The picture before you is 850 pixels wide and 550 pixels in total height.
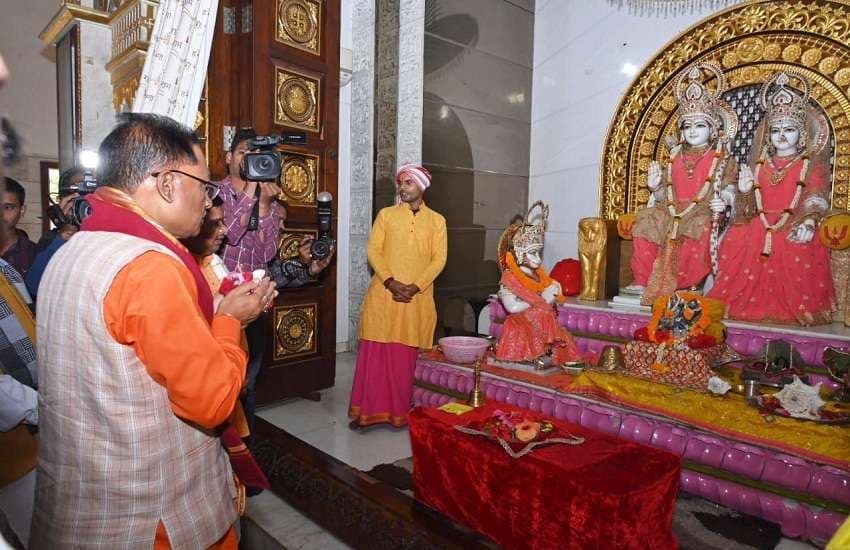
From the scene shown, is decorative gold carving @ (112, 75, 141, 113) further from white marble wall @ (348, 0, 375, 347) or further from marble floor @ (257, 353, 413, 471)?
marble floor @ (257, 353, 413, 471)

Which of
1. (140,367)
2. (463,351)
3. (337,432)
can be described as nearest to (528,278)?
(463,351)

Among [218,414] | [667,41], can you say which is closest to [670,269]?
[667,41]

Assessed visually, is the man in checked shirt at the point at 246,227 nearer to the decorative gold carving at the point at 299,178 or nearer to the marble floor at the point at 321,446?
the marble floor at the point at 321,446

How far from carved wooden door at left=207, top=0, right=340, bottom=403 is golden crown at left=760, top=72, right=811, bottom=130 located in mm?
3544

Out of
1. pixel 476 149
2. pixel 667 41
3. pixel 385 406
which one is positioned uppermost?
pixel 667 41

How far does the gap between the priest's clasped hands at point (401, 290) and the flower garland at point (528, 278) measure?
69 cm

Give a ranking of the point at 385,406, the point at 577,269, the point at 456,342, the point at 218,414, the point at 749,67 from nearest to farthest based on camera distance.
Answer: the point at 218,414 < the point at 385,406 < the point at 456,342 < the point at 749,67 < the point at 577,269

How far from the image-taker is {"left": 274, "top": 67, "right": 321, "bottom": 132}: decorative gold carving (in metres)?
3.94

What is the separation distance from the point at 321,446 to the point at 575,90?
16.1 ft

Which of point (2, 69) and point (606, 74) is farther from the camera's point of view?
point (606, 74)

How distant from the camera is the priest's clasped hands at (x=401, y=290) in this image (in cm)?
346

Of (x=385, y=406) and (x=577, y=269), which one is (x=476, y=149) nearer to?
(x=577, y=269)

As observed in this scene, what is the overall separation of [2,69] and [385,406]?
3237mm

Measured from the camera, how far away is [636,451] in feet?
6.82
